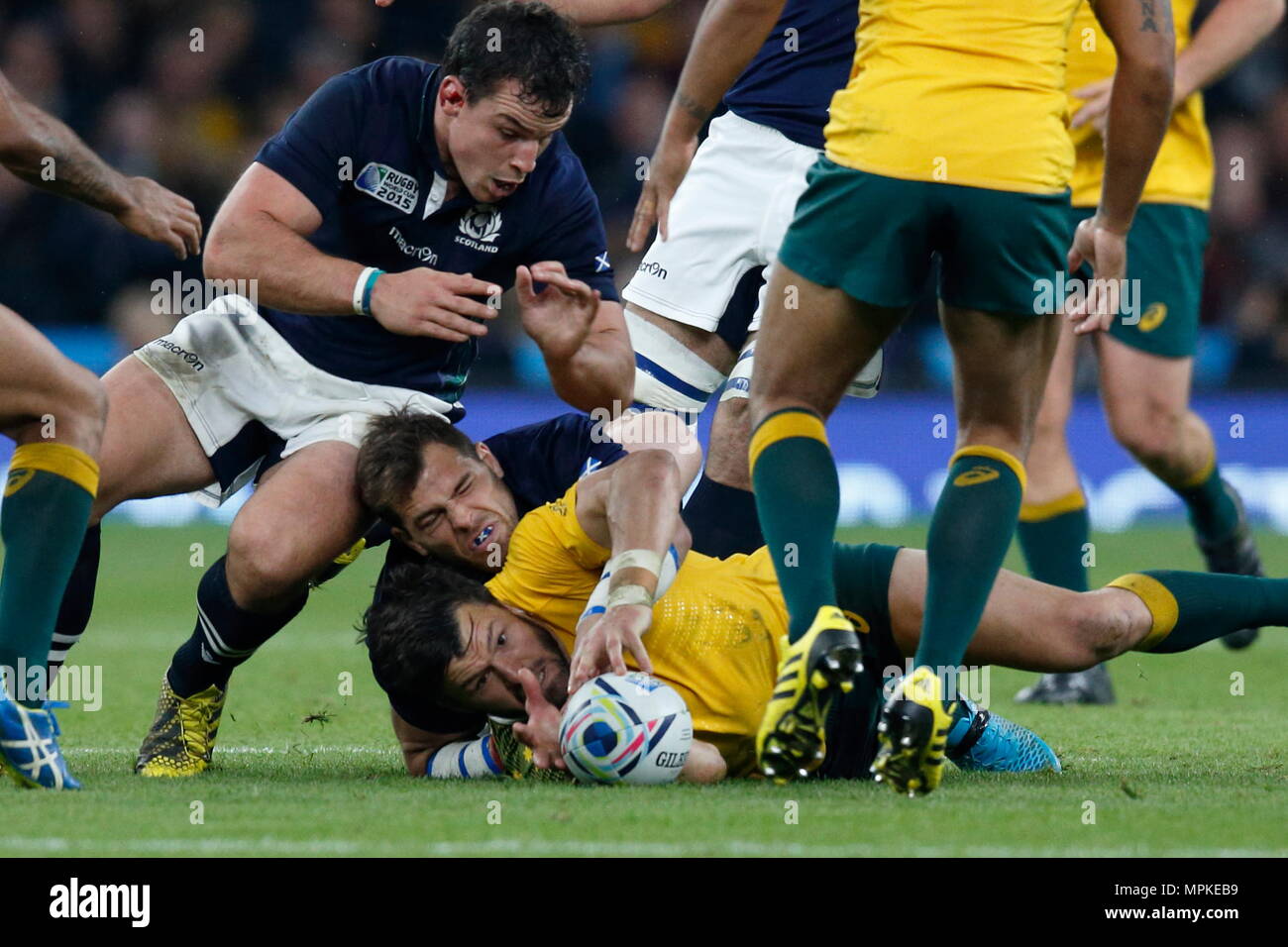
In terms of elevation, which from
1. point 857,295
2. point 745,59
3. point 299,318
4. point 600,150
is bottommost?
point 857,295

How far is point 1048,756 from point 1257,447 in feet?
23.6

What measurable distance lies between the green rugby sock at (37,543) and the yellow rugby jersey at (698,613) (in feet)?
3.00

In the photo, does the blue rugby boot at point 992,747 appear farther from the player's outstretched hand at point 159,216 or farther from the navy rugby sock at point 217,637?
the player's outstretched hand at point 159,216

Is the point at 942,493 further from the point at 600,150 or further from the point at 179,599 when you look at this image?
the point at 600,150

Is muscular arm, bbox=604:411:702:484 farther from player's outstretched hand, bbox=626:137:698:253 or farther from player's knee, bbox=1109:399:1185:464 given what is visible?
player's knee, bbox=1109:399:1185:464

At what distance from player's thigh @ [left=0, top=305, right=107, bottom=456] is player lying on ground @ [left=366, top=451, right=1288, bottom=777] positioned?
74 centimetres

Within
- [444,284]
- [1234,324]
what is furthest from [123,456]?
[1234,324]

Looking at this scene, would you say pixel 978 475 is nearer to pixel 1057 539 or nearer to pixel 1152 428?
pixel 1057 539

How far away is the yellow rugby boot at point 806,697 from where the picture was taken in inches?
121

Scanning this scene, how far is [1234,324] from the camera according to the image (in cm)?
1173

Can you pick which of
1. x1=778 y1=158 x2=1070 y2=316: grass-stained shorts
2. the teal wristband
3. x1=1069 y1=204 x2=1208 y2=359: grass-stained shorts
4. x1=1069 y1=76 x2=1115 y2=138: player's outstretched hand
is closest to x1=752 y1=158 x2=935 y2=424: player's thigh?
x1=778 y1=158 x2=1070 y2=316: grass-stained shorts

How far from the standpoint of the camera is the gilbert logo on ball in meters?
3.49

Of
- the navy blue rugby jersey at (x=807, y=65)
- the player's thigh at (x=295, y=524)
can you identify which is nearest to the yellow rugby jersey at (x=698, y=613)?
the player's thigh at (x=295, y=524)

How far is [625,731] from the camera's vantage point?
3.49 meters
